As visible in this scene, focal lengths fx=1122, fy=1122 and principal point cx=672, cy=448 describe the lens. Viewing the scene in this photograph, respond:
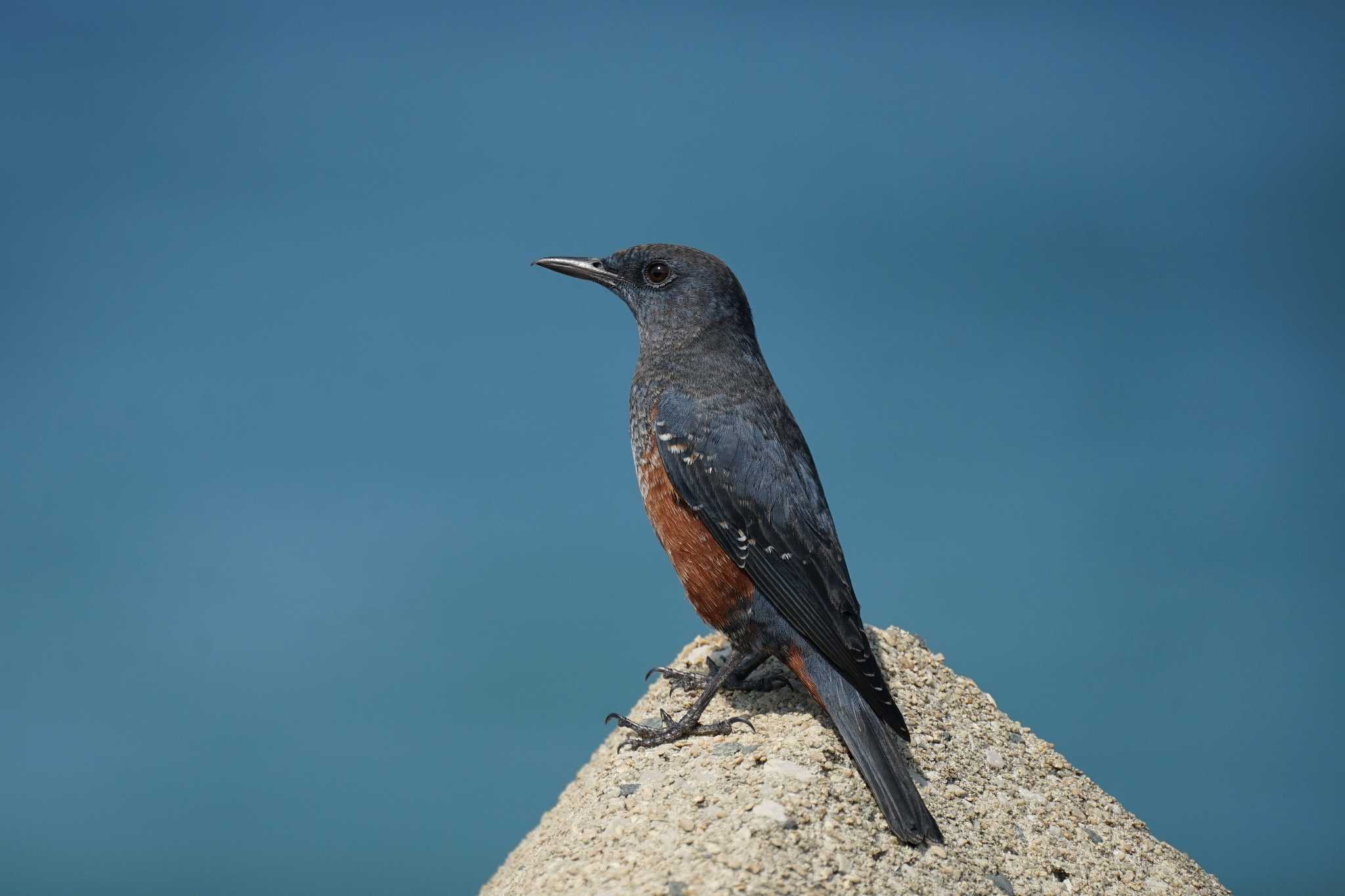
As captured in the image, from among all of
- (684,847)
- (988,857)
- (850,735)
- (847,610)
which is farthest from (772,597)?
(988,857)

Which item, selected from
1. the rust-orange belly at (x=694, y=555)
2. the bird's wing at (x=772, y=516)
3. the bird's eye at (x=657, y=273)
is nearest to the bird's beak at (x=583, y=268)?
the bird's eye at (x=657, y=273)

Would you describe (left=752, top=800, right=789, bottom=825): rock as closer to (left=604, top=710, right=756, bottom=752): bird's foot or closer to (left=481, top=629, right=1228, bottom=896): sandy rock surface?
(left=481, top=629, right=1228, bottom=896): sandy rock surface

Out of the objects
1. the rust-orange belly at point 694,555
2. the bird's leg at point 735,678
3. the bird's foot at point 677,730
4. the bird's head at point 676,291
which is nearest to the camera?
the rust-orange belly at point 694,555

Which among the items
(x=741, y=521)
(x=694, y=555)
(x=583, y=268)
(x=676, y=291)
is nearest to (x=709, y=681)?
(x=694, y=555)

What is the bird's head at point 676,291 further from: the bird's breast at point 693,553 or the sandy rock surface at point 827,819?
the sandy rock surface at point 827,819

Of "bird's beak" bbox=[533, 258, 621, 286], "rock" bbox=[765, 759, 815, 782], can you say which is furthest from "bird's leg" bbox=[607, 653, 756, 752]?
"bird's beak" bbox=[533, 258, 621, 286]

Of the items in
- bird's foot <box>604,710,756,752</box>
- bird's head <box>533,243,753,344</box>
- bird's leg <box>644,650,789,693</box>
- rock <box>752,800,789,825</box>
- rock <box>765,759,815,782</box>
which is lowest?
rock <box>752,800,789,825</box>

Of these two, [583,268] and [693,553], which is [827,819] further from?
[583,268]
